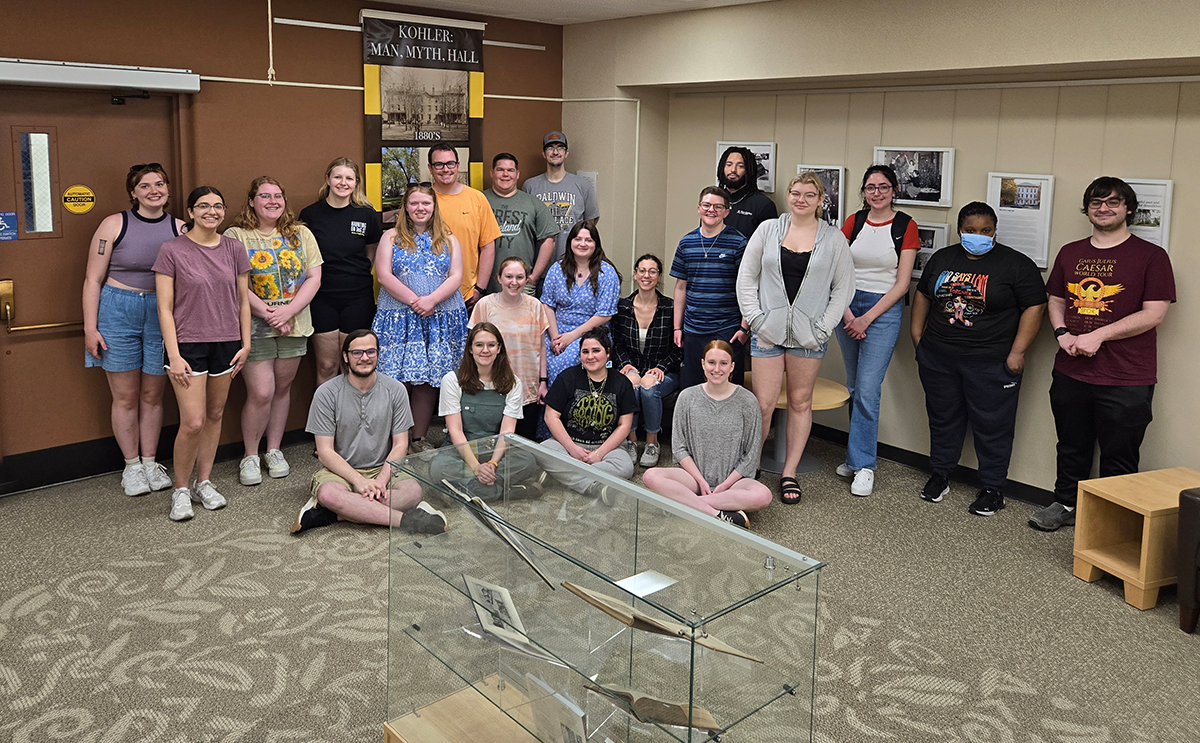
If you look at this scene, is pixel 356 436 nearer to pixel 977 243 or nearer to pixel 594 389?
pixel 594 389

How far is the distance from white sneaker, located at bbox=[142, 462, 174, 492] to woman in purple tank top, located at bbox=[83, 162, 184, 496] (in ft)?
0.11

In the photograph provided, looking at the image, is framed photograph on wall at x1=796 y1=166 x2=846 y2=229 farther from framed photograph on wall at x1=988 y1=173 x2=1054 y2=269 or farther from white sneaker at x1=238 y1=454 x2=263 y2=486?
white sneaker at x1=238 y1=454 x2=263 y2=486

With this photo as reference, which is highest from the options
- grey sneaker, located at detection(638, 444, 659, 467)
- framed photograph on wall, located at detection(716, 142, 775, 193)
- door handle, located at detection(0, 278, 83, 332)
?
framed photograph on wall, located at detection(716, 142, 775, 193)

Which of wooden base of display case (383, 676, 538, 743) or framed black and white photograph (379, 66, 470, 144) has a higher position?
framed black and white photograph (379, 66, 470, 144)

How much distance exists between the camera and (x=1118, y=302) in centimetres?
470

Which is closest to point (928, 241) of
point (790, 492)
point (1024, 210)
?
point (1024, 210)

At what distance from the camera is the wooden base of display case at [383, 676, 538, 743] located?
2.73 metres

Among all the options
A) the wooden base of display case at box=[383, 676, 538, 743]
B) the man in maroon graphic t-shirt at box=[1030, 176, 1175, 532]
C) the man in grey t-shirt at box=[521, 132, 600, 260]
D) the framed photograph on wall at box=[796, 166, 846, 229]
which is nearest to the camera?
the wooden base of display case at box=[383, 676, 538, 743]

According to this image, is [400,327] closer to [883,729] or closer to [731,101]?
[731,101]

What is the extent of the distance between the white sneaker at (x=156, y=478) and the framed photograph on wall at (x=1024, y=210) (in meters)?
4.48

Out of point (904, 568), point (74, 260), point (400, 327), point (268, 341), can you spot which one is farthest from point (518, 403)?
point (74, 260)

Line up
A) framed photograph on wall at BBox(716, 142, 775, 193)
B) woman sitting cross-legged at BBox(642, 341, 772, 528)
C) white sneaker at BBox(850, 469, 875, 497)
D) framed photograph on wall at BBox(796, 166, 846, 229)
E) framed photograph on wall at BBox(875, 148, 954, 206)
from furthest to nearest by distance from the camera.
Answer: framed photograph on wall at BBox(716, 142, 775, 193), framed photograph on wall at BBox(796, 166, 846, 229), framed photograph on wall at BBox(875, 148, 954, 206), white sneaker at BBox(850, 469, 875, 497), woman sitting cross-legged at BBox(642, 341, 772, 528)

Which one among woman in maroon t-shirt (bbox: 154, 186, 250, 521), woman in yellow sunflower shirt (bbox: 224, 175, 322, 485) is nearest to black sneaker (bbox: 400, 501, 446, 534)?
woman in maroon t-shirt (bbox: 154, 186, 250, 521)

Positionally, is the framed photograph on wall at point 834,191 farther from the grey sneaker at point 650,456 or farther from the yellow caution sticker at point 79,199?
the yellow caution sticker at point 79,199
